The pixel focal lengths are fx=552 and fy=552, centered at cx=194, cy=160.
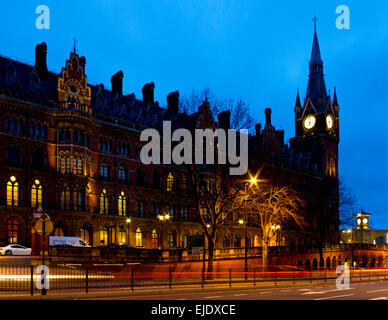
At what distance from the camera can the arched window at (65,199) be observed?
61906 mm

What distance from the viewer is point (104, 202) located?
68.4 m

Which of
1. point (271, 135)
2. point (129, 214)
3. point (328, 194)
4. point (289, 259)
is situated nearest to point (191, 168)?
point (129, 214)

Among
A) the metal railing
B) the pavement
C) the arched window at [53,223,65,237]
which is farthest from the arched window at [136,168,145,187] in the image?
the pavement

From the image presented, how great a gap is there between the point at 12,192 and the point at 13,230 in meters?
4.01

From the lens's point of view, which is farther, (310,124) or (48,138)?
(310,124)

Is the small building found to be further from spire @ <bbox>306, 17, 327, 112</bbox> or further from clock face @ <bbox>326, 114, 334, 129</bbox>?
spire @ <bbox>306, 17, 327, 112</bbox>

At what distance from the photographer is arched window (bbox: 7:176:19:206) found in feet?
189

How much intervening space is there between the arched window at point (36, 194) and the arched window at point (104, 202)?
9262 millimetres

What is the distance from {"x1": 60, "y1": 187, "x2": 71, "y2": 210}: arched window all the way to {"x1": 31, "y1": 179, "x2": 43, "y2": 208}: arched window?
98.0 inches

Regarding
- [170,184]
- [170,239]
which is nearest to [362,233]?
[170,184]

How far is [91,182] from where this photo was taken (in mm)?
65750

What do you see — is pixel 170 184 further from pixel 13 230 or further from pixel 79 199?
pixel 13 230

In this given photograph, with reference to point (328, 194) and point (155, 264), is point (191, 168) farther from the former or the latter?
point (328, 194)
